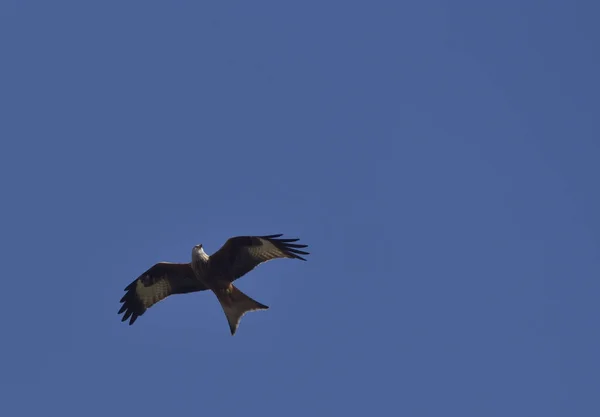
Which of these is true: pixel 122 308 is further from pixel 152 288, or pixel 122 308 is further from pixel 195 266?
pixel 195 266

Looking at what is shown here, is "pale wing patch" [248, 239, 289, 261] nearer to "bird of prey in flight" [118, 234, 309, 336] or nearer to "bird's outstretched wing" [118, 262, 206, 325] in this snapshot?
"bird of prey in flight" [118, 234, 309, 336]

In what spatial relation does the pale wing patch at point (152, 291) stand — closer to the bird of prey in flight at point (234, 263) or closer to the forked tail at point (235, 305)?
the bird of prey in flight at point (234, 263)

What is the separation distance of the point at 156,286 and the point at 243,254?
6.44ft

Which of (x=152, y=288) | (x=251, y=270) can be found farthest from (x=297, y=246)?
(x=152, y=288)

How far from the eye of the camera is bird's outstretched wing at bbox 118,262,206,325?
1608 centimetres

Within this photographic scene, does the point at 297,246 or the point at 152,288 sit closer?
the point at 297,246

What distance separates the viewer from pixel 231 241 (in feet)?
49.6

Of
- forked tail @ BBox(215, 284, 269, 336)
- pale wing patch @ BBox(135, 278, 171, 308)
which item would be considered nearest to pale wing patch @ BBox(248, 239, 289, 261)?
forked tail @ BBox(215, 284, 269, 336)

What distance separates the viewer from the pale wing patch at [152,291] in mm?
16375

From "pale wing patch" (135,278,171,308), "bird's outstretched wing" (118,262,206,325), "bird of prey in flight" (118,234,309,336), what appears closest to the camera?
"bird of prey in flight" (118,234,309,336)

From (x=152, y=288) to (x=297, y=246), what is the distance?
9.85ft

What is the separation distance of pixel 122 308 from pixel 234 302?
93.7 inches

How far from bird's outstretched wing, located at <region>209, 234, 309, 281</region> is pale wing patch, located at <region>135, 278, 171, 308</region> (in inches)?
58.2

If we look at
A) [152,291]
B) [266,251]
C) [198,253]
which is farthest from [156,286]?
[266,251]
